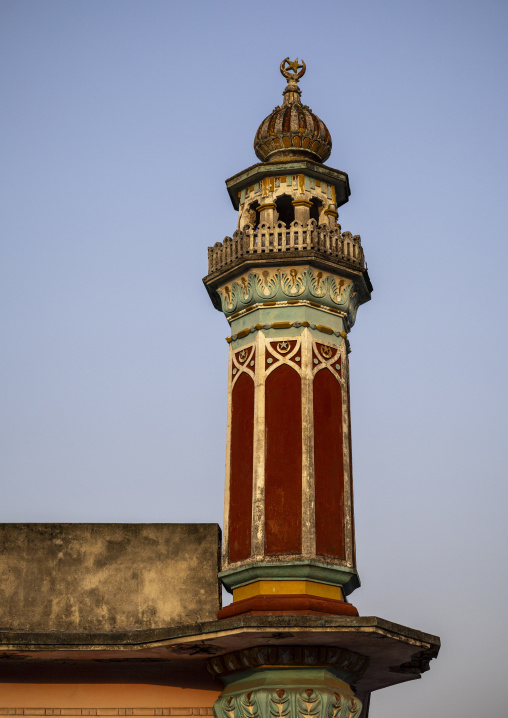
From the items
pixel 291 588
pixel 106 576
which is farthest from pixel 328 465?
pixel 106 576

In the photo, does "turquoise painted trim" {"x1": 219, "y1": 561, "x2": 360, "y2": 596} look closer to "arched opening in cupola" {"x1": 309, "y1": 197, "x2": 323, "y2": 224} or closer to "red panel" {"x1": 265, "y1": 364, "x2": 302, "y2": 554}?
"red panel" {"x1": 265, "y1": 364, "x2": 302, "y2": 554}

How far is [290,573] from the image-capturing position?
15508 millimetres

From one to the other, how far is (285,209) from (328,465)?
5.14m

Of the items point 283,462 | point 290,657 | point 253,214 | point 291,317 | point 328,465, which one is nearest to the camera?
point 290,657

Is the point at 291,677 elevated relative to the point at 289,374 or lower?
lower

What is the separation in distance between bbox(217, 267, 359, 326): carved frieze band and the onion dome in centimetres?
229

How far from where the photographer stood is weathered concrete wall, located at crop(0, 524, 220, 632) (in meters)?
17.0

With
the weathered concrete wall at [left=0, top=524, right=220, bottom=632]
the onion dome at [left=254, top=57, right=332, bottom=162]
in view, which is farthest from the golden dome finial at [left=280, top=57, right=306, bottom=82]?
the weathered concrete wall at [left=0, top=524, right=220, bottom=632]

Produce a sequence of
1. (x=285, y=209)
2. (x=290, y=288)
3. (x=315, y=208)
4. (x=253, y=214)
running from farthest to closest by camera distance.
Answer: (x=285, y=209) < (x=315, y=208) < (x=253, y=214) < (x=290, y=288)

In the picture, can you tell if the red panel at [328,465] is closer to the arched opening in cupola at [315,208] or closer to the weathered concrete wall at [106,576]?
the weathered concrete wall at [106,576]

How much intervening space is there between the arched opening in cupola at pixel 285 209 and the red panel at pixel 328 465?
330 cm

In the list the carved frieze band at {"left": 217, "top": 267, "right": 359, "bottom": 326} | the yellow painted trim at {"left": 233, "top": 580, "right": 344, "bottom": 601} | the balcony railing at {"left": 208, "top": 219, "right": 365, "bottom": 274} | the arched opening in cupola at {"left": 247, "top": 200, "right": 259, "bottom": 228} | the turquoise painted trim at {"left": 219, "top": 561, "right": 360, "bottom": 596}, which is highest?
the arched opening in cupola at {"left": 247, "top": 200, "right": 259, "bottom": 228}

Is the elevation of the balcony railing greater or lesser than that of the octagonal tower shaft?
greater

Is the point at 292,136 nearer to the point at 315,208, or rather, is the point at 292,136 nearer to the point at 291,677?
the point at 315,208
